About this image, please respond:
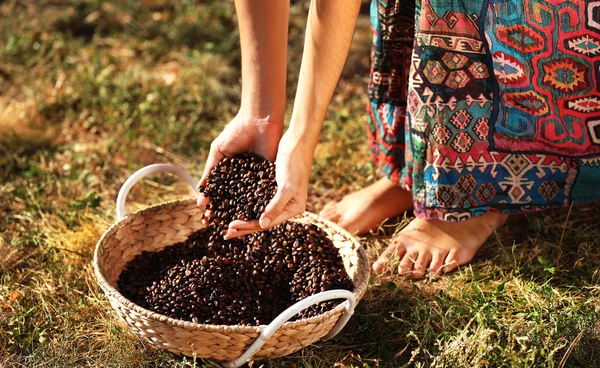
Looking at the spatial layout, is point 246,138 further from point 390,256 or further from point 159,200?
point 159,200

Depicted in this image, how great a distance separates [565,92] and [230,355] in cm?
138

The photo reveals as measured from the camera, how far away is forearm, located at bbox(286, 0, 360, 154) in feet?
6.79

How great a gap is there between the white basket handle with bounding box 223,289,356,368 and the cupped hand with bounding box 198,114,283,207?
608 mm

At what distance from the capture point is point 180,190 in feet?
10.3

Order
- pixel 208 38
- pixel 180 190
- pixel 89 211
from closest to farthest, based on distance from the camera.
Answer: pixel 89 211 < pixel 180 190 < pixel 208 38

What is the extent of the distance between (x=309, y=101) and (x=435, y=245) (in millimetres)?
811

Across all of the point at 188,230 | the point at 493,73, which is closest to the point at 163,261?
the point at 188,230

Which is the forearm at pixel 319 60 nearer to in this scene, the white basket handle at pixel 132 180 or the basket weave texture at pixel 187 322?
the basket weave texture at pixel 187 322

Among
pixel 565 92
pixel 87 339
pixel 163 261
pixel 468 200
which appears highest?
pixel 565 92

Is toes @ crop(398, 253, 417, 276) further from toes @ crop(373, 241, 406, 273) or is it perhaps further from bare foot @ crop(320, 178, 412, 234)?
bare foot @ crop(320, 178, 412, 234)

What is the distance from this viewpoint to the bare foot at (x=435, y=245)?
8.33 feet

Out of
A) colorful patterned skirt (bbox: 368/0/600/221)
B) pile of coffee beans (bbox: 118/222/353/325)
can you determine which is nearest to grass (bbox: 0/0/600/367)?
pile of coffee beans (bbox: 118/222/353/325)

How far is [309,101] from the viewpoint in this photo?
2143mm

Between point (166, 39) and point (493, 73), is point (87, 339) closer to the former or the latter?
point (493, 73)
